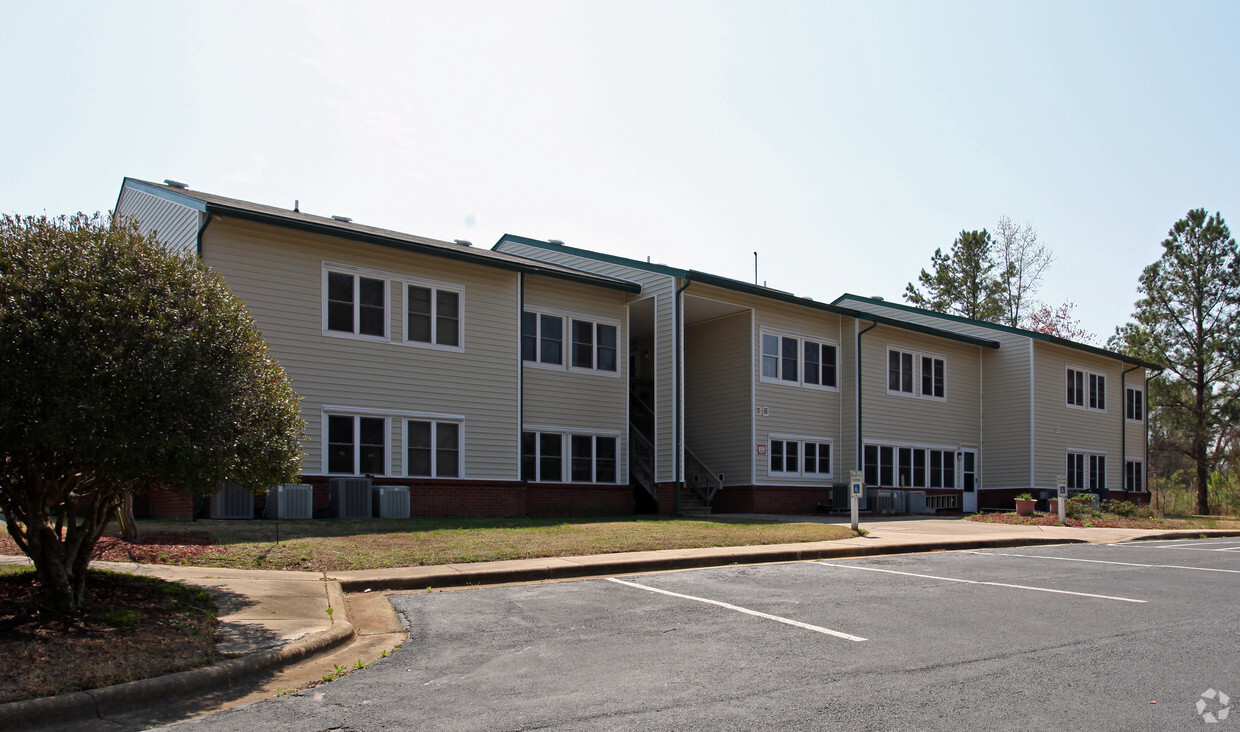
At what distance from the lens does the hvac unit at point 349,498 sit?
1836 cm

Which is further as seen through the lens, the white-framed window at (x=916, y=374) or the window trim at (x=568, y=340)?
the white-framed window at (x=916, y=374)

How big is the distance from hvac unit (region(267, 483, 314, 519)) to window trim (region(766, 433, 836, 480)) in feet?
44.4

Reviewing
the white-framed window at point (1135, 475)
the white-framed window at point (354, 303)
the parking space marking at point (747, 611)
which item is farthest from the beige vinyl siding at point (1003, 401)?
the parking space marking at point (747, 611)

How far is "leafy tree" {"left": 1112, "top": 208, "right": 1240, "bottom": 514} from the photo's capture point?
42625 millimetres

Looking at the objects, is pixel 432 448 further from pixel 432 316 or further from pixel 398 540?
pixel 398 540

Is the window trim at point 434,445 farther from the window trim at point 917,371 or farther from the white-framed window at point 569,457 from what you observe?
the window trim at point 917,371

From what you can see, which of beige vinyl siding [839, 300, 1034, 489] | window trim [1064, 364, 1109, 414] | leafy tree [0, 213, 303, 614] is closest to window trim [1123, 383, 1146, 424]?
window trim [1064, 364, 1109, 414]

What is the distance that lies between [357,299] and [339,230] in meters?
1.58

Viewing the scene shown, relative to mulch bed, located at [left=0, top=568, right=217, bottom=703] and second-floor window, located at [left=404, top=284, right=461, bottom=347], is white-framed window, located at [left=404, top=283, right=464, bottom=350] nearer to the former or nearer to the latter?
second-floor window, located at [left=404, top=284, right=461, bottom=347]

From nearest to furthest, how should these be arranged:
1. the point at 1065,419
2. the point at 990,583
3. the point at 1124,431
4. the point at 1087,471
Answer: the point at 990,583 → the point at 1065,419 → the point at 1087,471 → the point at 1124,431

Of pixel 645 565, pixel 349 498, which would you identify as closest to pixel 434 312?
pixel 349 498

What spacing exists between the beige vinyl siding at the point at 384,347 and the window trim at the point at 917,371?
13950mm

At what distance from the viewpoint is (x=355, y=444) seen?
19.5 meters

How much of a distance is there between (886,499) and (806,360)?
4.86 m
